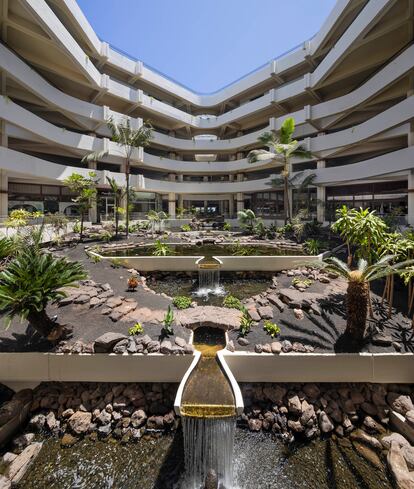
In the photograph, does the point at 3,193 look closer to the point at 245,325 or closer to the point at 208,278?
the point at 208,278

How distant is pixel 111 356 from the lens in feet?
21.8

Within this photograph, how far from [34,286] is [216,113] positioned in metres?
39.5

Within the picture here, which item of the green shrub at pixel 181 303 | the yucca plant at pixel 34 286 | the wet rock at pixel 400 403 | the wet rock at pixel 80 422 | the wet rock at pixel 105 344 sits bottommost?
the wet rock at pixel 80 422

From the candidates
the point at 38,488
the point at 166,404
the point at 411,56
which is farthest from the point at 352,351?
the point at 411,56

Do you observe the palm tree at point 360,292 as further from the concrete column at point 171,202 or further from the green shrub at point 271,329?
the concrete column at point 171,202

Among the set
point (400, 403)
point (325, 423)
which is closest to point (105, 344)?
point (325, 423)

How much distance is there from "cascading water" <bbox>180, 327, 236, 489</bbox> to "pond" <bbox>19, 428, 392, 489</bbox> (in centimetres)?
26

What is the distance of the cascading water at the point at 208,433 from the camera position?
502 centimetres

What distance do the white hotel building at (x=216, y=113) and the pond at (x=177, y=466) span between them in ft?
55.9

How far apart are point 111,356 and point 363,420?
21.6 ft

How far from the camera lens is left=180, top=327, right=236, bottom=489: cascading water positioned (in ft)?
16.5

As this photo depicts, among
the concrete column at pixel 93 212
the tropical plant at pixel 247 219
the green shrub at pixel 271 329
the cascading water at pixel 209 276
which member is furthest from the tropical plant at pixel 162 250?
the concrete column at pixel 93 212

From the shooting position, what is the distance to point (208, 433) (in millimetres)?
5387

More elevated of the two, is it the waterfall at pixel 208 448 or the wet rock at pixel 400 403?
the wet rock at pixel 400 403
